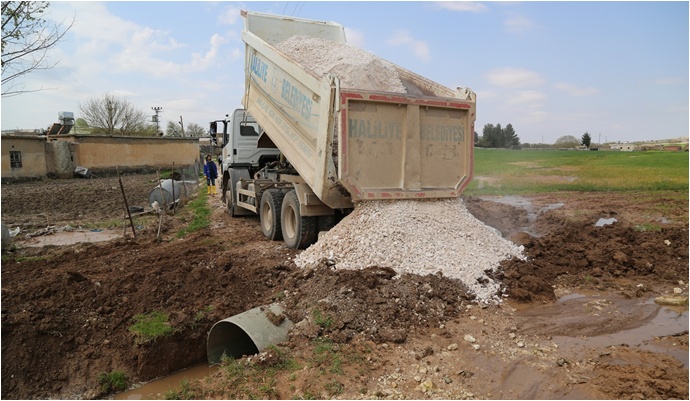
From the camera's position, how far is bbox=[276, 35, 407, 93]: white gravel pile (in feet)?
23.3

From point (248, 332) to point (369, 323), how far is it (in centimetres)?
119

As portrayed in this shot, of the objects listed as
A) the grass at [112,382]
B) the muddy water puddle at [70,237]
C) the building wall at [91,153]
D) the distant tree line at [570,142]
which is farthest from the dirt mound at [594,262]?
the distant tree line at [570,142]

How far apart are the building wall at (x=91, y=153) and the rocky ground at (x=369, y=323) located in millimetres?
21373

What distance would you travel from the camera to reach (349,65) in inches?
289

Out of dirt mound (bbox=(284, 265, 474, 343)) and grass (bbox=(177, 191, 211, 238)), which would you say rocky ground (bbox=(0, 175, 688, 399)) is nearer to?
dirt mound (bbox=(284, 265, 474, 343))

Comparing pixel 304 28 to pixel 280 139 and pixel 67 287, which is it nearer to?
pixel 280 139

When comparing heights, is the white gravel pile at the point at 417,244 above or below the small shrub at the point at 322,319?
above

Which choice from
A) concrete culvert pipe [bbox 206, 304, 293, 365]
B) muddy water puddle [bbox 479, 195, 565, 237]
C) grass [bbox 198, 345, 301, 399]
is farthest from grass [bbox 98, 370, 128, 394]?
muddy water puddle [bbox 479, 195, 565, 237]

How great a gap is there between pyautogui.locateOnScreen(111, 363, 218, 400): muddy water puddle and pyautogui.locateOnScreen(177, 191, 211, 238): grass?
500 cm

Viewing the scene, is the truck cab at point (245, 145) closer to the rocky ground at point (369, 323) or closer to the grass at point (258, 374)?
the rocky ground at point (369, 323)

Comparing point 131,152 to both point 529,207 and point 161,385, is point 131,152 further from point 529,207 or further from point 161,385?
point 161,385

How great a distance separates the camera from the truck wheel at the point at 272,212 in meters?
8.84

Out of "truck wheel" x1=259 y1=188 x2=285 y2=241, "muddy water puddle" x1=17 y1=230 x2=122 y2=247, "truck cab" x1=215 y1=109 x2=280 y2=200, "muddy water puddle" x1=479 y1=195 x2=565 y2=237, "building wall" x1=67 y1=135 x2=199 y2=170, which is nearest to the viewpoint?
"truck wheel" x1=259 y1=188 x2=285 y2=241

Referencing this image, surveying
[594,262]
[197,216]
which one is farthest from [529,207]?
[197,216]
